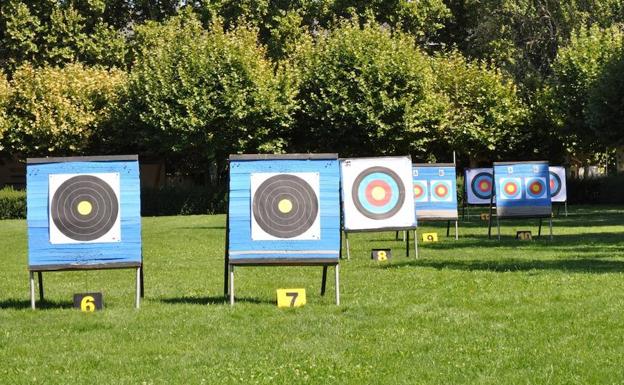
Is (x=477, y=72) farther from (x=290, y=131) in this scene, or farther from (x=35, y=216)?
(x=35, y=216)

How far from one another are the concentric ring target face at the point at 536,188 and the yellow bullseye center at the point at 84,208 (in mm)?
17162

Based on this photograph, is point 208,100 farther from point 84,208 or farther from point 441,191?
point 84,208

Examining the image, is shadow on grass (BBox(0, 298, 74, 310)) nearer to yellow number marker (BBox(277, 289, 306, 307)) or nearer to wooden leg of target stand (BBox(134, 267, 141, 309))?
wooden leg of target stand (BBox(134, 267, 141, 309))

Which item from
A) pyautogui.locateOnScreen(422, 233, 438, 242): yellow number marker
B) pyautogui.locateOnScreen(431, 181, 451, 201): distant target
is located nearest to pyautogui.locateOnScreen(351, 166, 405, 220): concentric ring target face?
pyautogui.locateOnScreen(422, 233, 438, 242): yellow number marker

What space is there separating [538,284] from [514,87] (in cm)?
4484

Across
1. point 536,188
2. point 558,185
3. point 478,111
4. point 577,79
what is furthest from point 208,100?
point 536,188

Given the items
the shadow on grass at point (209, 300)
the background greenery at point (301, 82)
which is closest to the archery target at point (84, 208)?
the shadow on grass at point (209, 300)

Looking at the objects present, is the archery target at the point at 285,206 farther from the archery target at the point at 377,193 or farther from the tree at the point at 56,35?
the tree at the point at 56,35

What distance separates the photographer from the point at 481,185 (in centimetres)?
4325

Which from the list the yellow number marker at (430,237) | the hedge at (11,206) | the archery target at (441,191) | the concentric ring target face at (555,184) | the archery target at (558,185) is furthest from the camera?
the hedge at (11,206)

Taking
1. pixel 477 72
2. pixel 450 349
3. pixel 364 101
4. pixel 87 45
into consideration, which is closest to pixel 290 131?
pixel 364 101

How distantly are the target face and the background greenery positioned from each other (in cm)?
1443

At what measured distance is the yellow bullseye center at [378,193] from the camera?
70.6 ft

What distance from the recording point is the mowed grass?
30.3ft
